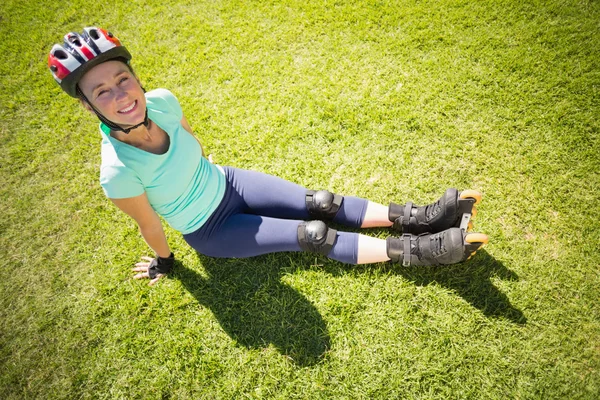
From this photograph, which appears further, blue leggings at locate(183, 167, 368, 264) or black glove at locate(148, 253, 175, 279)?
black glove at locate(148, 253, 175, 279)

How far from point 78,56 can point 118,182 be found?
33.1 inches

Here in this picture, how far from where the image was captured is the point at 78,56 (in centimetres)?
211

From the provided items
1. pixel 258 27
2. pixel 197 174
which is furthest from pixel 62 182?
pixel 258 27

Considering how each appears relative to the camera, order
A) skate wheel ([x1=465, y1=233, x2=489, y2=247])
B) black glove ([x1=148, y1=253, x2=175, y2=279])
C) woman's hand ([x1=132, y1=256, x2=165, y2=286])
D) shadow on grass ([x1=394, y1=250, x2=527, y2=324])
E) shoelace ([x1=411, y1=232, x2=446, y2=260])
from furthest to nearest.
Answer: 1. woman's hand ([x1=132, y1=256, x2=165, y2=286])
2. black glove ([x1=148, y1=253, x2=175, y2=279])
3. shadow on grass ([x1=394, y1=250, x2=527, y2=324])
4. shoelace ([x1=411, y1=232, x2=446, y2=260])
5. skate wheel ([x1=465, y1=233, x2=489, y2=247])

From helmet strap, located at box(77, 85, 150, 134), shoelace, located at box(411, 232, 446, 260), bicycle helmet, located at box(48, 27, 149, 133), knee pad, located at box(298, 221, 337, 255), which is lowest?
shoelace, located at box(411, 232, 446, 260)

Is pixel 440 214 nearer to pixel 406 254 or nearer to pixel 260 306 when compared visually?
pixel 406 254

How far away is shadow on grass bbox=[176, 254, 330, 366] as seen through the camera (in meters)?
2.80

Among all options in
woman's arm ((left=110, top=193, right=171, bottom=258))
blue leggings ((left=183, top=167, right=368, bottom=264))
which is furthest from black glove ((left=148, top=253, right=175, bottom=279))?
blue leggings ((left=183, top=167, right=368, bottom=264))

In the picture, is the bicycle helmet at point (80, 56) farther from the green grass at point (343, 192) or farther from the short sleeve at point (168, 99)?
the green grass at point (343, 192)

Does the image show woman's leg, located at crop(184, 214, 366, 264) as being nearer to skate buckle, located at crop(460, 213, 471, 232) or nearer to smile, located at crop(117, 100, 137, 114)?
skate buckle, located at crop(460, 213, 471, 232)

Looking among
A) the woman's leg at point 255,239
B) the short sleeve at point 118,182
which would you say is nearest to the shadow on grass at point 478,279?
the woman's leg at point 255,239

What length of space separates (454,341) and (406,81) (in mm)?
3014

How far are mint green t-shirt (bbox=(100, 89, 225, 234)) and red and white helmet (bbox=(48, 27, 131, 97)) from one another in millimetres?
364

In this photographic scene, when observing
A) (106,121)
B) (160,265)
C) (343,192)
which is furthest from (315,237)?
(106,121)
